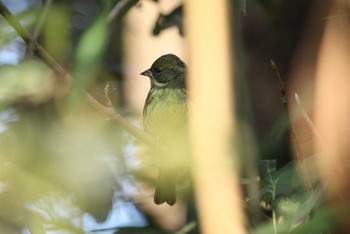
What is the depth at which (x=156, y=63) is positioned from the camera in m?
2.93

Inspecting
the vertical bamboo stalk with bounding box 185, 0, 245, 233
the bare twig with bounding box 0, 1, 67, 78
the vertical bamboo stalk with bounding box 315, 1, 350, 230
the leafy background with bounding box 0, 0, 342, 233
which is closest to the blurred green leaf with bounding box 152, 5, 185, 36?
the leafy background with bounding box 0, 0, 342, 233

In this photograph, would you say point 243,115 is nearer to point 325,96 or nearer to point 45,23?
point 325,96

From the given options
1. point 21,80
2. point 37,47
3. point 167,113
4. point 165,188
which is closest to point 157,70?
point 167,113

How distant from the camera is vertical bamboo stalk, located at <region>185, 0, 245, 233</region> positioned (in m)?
1.85

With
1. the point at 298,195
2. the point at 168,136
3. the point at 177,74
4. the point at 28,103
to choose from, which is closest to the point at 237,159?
the point at 298,195

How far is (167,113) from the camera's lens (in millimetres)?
2693

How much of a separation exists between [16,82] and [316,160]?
2.41 feet

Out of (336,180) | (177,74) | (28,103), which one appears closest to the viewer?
(336,180)

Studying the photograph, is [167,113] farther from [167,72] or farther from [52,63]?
[52,63]

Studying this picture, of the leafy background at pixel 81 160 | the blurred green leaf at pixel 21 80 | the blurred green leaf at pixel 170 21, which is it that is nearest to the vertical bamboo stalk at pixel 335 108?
the leafy background at pixel 81 160

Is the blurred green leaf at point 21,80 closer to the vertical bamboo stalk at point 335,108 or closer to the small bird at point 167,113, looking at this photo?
the small bird at point 167,113

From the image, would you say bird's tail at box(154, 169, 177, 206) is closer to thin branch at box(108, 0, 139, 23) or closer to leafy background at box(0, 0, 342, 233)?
leafy background at box(0, 0, 342, 233)

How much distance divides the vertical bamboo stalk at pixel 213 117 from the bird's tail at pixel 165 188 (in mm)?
449

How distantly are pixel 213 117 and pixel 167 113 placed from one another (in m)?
0.78
